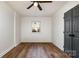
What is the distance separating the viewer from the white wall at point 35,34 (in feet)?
26.7

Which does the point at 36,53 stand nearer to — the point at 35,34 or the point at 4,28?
the point at 4,28

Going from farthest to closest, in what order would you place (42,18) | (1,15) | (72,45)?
1. (42,18)
2. (1,15)
3. (72,45)

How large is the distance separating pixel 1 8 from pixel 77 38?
8.76ft

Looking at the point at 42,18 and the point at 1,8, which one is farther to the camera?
the point at 42,18

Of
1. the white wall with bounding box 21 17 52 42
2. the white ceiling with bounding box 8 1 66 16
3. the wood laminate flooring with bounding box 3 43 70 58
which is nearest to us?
the wood laminate flooring with bounding box 3 43 70 58

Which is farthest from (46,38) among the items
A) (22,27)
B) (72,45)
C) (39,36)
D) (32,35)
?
(72,45)

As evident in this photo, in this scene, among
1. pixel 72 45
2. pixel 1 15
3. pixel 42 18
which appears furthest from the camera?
pixel 42 18

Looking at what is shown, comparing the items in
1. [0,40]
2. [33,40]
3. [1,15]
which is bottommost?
[33,40]

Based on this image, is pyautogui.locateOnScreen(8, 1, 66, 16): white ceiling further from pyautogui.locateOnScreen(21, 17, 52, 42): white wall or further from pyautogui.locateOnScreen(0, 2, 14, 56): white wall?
pyautogui.locateOnScreen(21, 17, 52, 42): white wall

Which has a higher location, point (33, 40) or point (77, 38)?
point (77, 38)

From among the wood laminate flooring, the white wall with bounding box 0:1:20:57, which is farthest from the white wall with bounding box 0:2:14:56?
the wood laminate flooring

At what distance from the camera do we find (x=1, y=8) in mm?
3871

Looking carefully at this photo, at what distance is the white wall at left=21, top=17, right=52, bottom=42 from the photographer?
26.7ft

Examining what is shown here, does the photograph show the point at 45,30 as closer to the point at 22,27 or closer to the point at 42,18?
the point at 42,18
